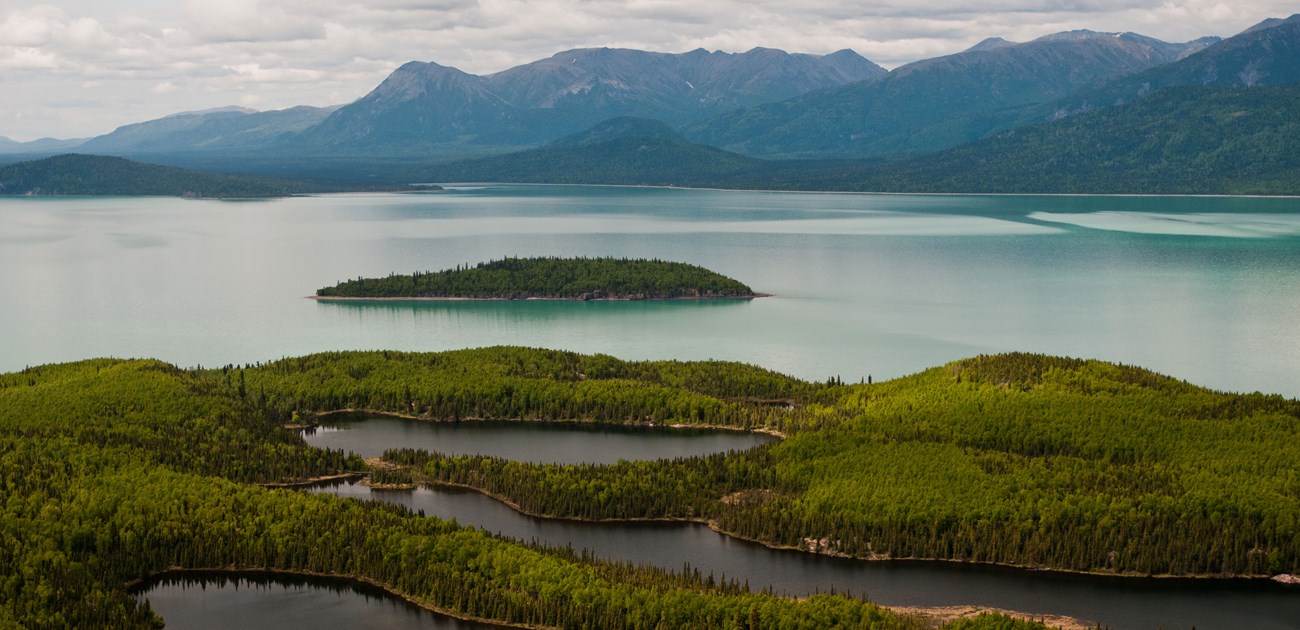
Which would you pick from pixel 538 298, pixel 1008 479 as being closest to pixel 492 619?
pixel 1008 479

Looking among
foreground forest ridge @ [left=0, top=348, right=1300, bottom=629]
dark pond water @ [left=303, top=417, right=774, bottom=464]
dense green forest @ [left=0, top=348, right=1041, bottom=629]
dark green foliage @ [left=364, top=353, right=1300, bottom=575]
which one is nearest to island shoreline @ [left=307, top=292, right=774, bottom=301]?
dense green forest @ [left=0, top=348, right=1041, bottom=629]

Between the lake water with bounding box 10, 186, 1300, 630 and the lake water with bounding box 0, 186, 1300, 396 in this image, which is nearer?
the lake water with bounding box 10, 186, 1300, 630

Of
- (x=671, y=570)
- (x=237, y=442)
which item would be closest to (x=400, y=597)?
(x=671, y=570)

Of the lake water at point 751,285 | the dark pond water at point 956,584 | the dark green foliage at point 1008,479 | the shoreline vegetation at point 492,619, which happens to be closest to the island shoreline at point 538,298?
the lake water at point 751,285

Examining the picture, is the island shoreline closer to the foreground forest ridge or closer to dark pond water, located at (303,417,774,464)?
the foreground forest ridge

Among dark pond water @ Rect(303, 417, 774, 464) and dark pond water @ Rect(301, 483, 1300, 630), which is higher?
dark pond water @ Rect(303, 417, 774, 464)

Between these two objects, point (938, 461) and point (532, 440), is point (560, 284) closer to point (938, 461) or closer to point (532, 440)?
point (532, 440)
